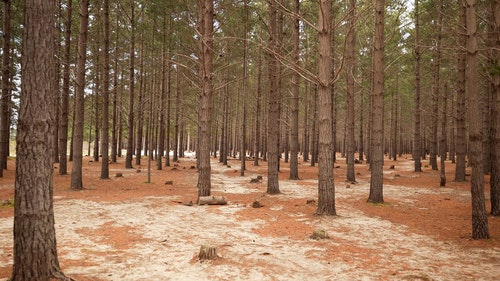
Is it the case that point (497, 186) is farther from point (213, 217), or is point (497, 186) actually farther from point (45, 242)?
point (45, 242)

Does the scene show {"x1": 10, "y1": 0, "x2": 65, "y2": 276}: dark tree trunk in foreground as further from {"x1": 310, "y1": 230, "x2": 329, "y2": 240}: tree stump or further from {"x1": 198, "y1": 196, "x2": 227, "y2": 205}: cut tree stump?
{"x1": 198, "y1": 196, "x2": 227, "y2": 205}: cut tree stump

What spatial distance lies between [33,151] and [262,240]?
4.26m

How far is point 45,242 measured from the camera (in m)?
3.75

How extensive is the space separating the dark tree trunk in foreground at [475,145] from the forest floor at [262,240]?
39cm

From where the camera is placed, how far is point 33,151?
3.62m

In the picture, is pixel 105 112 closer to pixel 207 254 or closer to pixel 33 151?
pixel 207 254

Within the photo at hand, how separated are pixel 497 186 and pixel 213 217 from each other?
7613mm

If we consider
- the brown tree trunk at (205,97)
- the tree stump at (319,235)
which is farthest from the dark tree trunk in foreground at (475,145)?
the brown tree trunk at (205,97)

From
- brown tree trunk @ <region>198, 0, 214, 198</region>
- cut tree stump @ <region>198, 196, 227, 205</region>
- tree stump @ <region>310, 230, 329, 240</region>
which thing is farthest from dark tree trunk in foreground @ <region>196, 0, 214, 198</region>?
tree stump @ <region>310, 230, 329, 240</region>

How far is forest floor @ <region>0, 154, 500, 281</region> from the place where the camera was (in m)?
4.65

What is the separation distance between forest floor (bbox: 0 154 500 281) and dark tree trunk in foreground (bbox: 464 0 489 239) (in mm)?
386

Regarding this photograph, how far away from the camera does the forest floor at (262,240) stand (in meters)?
4.65

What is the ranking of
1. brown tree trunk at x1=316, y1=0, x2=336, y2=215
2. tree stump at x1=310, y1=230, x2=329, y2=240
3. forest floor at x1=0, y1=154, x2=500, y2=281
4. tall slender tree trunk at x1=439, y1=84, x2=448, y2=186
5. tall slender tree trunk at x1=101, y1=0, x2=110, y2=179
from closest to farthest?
1. forest floor at x1=0, y1=154, x2=500, y2=281
2. tree stump at x1=310, y1=230, x2=329, y2=240
3. brown tree trunk at x1=316, y1=0, x2=336, y2=215
4. tall slender tree trunk at x1=439, y1=84, x2=448, y2=186
5. tall slender tree trunk at x1=101, y1=0, x2=110, y2=179

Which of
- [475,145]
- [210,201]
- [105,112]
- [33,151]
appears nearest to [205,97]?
[210,201]
